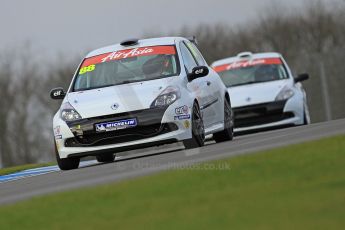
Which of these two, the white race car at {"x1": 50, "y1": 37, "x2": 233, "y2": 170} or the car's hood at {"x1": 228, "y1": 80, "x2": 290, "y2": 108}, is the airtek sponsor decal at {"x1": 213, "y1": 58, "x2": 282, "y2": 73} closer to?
the car's hood at {"x1": 228, "y1": 80, "x2": 290, "y2": 108}

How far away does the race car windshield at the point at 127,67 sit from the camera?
13.4 meters

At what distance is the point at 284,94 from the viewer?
1908cm

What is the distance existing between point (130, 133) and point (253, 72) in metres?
8.61

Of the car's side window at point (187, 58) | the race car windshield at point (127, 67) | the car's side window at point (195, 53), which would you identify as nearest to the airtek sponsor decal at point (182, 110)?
the race car windshield at point (127, 67)

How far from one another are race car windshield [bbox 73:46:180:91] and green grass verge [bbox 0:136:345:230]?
13.8 feet

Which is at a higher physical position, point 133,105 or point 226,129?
point 133,105

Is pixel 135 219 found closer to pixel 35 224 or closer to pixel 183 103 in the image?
pixel 35 224

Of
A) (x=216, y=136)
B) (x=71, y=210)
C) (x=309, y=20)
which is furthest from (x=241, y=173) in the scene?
(x=309, y=20)

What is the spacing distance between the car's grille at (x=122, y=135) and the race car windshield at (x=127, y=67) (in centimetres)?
102

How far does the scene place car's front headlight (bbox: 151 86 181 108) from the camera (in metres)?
12.4

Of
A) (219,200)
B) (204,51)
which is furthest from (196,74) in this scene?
(204,51)

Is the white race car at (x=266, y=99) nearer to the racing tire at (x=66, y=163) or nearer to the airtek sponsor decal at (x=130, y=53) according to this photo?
the airtek sponsor decal at (x=130, y=53)

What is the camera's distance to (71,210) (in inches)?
293

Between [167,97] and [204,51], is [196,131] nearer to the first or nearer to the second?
[167,97]
